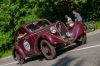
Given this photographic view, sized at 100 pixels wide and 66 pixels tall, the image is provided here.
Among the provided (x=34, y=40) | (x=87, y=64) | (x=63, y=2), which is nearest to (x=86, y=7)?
(x=63, y=2)

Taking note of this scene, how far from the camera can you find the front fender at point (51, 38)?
12945mm

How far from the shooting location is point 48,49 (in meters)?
13.1

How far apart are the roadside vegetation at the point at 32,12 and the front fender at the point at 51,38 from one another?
9.00 m

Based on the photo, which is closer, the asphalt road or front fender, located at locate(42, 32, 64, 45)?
the asphalt road

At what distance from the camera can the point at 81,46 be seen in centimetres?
1482

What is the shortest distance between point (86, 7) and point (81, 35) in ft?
32.0

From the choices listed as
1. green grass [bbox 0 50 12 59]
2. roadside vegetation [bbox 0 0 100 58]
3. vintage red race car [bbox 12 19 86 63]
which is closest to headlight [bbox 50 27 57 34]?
vintage red race car [bbox 12 19 86 63]

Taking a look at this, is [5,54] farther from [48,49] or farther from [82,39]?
[48,49]

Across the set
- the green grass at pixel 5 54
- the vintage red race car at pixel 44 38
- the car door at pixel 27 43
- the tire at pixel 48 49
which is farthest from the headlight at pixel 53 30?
the green grass at pixel 5 54

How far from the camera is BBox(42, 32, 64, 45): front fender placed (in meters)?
12.9

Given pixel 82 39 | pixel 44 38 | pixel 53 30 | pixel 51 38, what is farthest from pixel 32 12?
pixel 51 38

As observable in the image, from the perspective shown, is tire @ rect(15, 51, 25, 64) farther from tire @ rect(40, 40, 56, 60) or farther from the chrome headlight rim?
the chrome headlight rim

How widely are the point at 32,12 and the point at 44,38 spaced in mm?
11661

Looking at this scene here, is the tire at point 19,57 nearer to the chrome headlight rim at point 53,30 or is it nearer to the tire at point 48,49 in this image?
the tire at point 48,49
